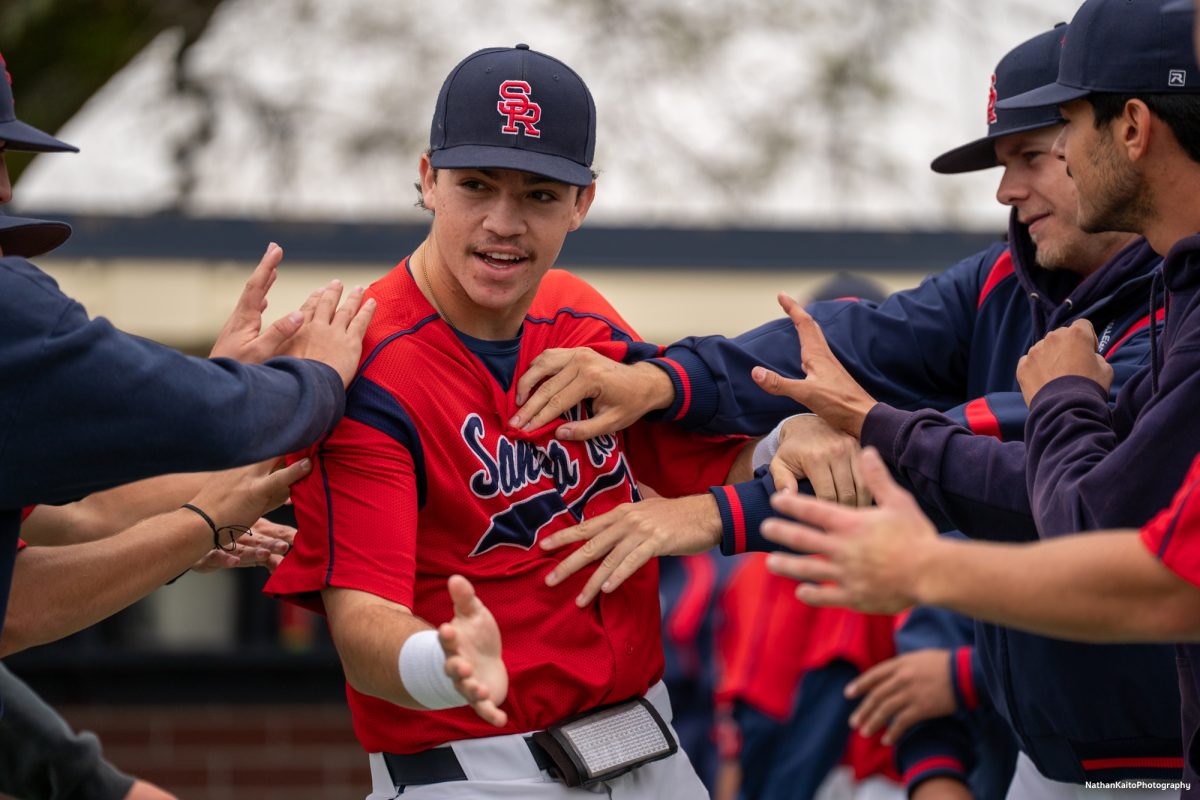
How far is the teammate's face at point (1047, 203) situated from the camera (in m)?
3.87

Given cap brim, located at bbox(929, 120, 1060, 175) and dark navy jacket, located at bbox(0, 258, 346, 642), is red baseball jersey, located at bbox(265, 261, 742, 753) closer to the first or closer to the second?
dark navy jacket, located at bbox(0, 258, 346, 642)

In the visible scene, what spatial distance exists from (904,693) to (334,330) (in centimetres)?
219

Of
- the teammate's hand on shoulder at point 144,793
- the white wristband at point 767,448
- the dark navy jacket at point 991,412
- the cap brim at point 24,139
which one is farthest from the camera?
the teammate's hand on shoulder at point 144,793

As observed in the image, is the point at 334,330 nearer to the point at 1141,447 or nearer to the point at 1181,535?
the point at 1141,447

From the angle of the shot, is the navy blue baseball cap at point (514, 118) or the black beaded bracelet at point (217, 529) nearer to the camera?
the navy blue baseball cap at point (514, 118)

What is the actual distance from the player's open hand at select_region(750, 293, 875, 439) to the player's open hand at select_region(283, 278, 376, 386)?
96cm

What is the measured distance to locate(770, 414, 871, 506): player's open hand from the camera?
3.71 m

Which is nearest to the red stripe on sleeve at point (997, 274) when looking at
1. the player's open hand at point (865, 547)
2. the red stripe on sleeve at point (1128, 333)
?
the red stripe on sleeve at point (1128, 333)

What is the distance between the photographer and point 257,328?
11.6 ft

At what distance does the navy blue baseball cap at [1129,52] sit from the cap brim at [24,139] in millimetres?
2089

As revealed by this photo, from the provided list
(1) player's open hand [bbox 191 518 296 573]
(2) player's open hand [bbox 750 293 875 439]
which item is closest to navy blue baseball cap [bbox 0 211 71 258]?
(1) player's open hand [bbox 191 518 296 573]

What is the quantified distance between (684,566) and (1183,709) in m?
2.67

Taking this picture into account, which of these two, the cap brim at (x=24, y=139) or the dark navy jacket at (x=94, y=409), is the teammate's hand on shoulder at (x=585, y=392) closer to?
the dark navy jacket at (x=94, y=409)

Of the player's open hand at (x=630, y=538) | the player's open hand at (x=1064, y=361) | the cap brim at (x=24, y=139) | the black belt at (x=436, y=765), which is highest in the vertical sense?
the cap brim at (x=24, y=139)
